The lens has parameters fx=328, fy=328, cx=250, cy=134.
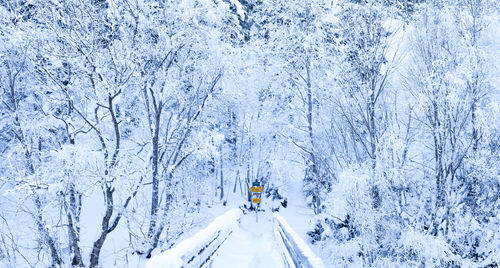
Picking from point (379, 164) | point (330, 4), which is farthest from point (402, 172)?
point (330, 4)

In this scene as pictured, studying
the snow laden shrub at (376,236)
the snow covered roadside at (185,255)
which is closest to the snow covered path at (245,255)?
the snow covered roadside at (185,255)

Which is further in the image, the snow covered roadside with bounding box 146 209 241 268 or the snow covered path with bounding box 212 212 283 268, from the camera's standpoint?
the snow covered path with bounding box 212 212 283 268

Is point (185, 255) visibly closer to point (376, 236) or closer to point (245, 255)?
point (245, 255)

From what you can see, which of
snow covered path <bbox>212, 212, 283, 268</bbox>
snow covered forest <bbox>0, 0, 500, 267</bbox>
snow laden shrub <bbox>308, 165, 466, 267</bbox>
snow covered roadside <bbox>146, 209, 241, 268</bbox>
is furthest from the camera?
snow covered forest <bbox>0, 0, 500, 267</bbox>

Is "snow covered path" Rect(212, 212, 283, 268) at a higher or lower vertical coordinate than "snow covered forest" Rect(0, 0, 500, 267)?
lower

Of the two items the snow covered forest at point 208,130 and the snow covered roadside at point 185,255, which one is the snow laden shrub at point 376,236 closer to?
the snow covered forest at point 208,130

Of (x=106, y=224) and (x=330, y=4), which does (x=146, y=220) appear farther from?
(x=330, y=4)

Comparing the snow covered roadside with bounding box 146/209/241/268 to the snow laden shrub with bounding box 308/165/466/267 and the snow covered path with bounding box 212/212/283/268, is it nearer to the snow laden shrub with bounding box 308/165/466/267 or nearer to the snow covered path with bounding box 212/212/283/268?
the snow covered path with bounding box 212/212/283/268

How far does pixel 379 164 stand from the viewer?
10812mm

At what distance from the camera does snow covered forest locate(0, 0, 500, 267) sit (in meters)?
10.2

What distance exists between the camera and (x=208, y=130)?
13.7 metres

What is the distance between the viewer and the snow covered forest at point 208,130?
1025cm

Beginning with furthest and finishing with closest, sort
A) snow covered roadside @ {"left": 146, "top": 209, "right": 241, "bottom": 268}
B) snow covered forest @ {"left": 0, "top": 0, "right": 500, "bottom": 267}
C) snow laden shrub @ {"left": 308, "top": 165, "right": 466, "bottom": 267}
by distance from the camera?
snow covered forest @ {"left": 0, "top": 0, "right": 500, "bottom": 267}, snow laden shrub @ {"left": 308, "top": 165, "right": 466, "bottom": 267}, snow covered roadside @ {"left": 146, "top": 209, "right": 241, "bottom": 268}

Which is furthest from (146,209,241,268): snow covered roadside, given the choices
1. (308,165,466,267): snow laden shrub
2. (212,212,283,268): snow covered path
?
(308,165,466,267): snow laden shrub
